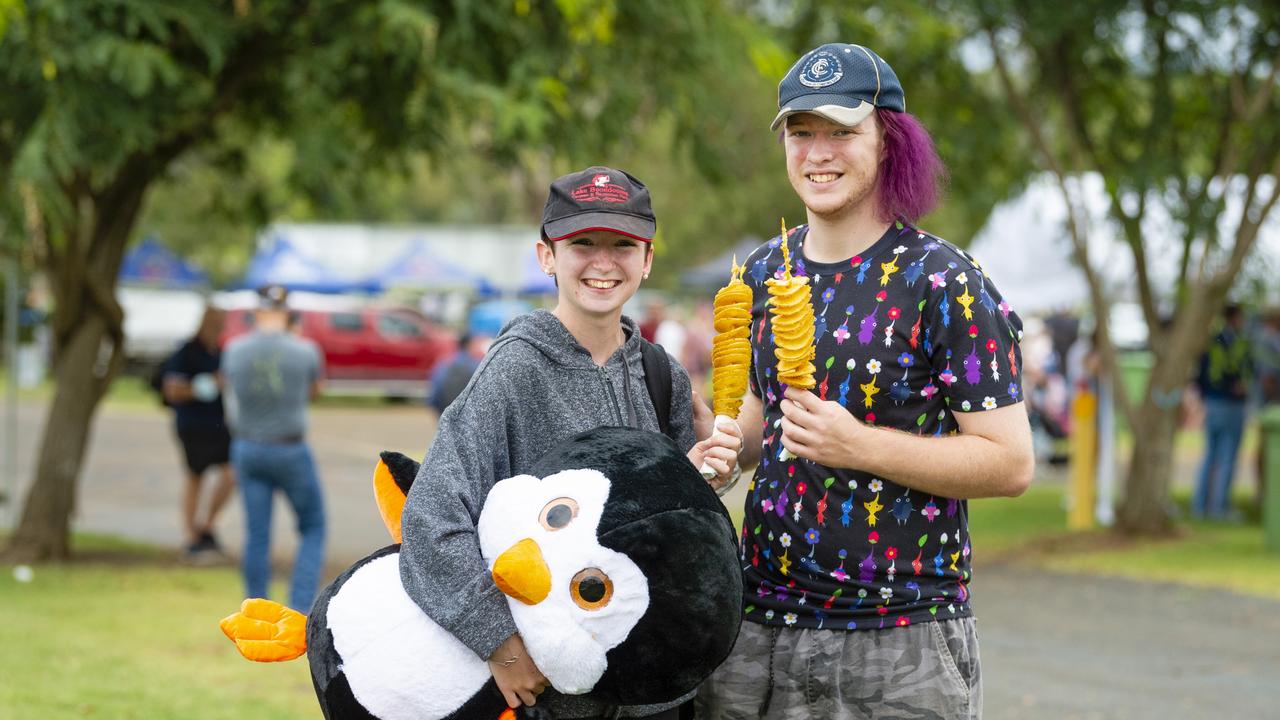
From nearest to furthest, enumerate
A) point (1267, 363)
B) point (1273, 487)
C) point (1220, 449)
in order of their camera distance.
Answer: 1. point (1273, 487)
2. point (1220, 449)
3. point (1267, 363)

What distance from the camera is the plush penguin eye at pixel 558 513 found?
2842 millimetres

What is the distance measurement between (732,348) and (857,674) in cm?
72

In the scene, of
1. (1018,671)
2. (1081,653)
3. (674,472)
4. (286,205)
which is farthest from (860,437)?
(286,205)

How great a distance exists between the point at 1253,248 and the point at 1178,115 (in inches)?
50.6

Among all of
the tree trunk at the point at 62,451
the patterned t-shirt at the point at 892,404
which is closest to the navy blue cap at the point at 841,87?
the patterned t-shirt at the point at 892,404

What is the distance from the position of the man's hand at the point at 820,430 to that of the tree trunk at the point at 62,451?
30.0 feet

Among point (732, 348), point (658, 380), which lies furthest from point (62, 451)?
point (732, 348)

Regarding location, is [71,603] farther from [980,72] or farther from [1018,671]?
[980,72]

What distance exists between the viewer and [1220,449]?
45.7ft

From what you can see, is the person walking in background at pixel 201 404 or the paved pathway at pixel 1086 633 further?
the person walking in background at pixel 201 404

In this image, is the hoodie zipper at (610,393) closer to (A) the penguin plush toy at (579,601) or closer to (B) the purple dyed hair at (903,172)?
(A) the penguin plush toy at (579,601)

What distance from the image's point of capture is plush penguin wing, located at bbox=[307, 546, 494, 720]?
2863mm

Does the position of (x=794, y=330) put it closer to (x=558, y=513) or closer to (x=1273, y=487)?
(x=558, y=513)

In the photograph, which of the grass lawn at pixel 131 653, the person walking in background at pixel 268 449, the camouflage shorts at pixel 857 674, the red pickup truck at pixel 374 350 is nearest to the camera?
the camouflage shorts at pixel 857 674
